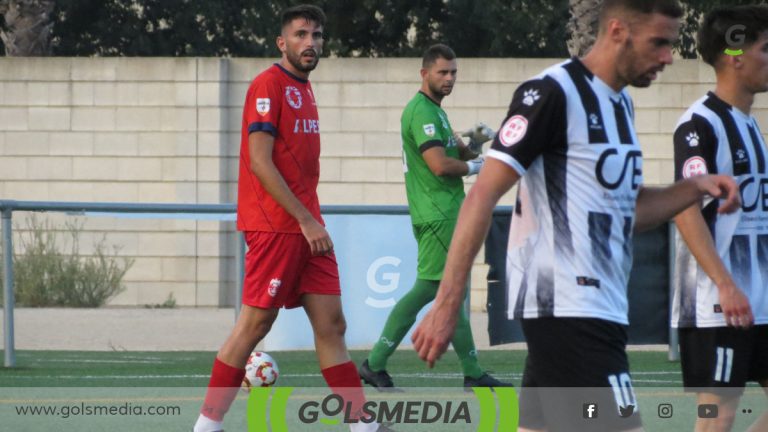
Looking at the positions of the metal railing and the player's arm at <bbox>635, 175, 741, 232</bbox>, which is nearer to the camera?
the player's arm at <bbox>635, 175, 741, 232</bbox>

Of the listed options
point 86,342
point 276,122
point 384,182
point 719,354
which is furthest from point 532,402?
point 384,182

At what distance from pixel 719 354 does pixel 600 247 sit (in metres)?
1.31

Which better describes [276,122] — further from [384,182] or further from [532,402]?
[384,182]

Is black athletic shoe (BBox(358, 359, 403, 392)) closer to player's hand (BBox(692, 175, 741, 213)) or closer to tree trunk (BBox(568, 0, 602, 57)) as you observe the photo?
player's hand (BBox(692, 175, 741, 213))

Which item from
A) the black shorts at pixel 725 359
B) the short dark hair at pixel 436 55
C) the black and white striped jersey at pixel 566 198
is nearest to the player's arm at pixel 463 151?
the short dark hair at pixel 436 55

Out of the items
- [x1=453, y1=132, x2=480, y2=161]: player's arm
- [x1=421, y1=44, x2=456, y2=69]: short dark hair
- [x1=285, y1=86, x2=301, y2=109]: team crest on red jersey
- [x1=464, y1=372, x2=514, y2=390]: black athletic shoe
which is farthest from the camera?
[x1=453, y1=132, x2=480, y2=161]: player's arm

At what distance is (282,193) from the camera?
6480 mm

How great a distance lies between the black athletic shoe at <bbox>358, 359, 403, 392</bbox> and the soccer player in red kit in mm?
2237

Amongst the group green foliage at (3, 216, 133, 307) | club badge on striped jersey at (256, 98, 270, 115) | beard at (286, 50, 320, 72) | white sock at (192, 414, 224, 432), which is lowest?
green foliage at (3, 216, 133, 307)

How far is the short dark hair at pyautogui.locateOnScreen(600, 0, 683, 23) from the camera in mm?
4352

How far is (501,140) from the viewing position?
4.18m

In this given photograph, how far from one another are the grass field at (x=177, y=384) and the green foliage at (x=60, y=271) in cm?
399

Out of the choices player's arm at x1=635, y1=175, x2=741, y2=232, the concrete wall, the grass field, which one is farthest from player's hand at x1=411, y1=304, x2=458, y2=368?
the concrete wall

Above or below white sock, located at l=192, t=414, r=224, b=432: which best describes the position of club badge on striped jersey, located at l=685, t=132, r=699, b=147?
above
